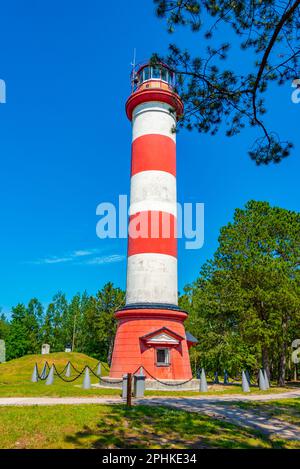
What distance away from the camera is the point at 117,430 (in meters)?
8.30

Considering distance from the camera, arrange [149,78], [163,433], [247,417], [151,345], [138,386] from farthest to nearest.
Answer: [149,78]
[151,345]
[138,386]
[247,417]
[163,433]

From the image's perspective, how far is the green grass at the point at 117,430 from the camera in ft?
24.0

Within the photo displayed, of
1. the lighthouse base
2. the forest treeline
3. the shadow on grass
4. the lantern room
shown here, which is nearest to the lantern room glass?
the lantern room

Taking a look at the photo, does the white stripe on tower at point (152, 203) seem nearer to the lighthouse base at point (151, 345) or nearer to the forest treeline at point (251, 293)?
the lighthouse base at point (151, 345)

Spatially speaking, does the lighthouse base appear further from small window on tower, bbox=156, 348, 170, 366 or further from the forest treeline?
the forest treeline

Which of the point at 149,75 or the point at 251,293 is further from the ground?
the point at 149,75

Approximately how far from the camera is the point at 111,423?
891 centimetres

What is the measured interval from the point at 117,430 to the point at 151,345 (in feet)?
37.3

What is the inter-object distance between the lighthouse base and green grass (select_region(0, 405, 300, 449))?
9033 mm

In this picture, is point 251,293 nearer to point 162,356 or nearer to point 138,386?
point 162,356

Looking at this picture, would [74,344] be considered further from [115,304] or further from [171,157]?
[171,157]

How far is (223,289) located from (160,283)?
7293 mm

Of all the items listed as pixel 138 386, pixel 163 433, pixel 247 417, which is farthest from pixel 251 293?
pixel 163 433
